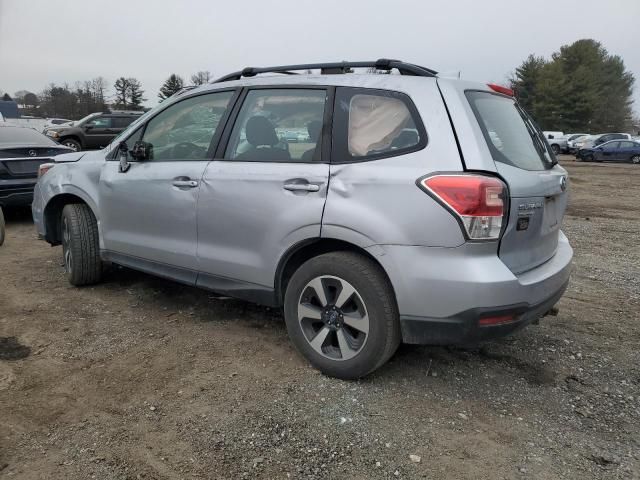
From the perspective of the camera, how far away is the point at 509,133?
3070mm

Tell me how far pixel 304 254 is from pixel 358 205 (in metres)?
0.58

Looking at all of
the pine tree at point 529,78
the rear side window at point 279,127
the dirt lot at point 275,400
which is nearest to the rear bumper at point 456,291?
the dirt lot at point 275,400

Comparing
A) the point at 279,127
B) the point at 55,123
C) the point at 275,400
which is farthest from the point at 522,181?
the point at 55,123

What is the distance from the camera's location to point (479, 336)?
271 cm

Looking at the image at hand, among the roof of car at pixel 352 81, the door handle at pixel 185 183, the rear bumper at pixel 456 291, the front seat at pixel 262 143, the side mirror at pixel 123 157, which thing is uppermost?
the roof of car at pixel 352 81

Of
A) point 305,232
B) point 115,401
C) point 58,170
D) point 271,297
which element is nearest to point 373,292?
point 305,232

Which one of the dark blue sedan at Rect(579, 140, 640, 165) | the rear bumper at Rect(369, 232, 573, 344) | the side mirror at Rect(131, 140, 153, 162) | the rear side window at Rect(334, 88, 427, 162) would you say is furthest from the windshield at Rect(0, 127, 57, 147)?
the dark blue sedan at Rect(579, 140, 640, 165)

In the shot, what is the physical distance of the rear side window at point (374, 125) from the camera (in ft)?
9.29

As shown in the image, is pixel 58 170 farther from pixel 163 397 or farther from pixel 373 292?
pixel 373 292

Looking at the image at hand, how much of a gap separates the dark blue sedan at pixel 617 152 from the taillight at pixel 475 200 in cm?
3142

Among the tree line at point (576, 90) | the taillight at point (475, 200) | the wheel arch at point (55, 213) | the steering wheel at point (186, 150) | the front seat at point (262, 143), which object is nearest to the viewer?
the taillight at point (475, 200)

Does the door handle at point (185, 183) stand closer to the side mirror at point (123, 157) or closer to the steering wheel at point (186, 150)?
the steering wheel at point (186, 150)

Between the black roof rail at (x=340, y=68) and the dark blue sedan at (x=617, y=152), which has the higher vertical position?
the black roof rail at (x=340, y=68)

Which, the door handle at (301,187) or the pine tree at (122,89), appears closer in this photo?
the door handle at (301,187)
